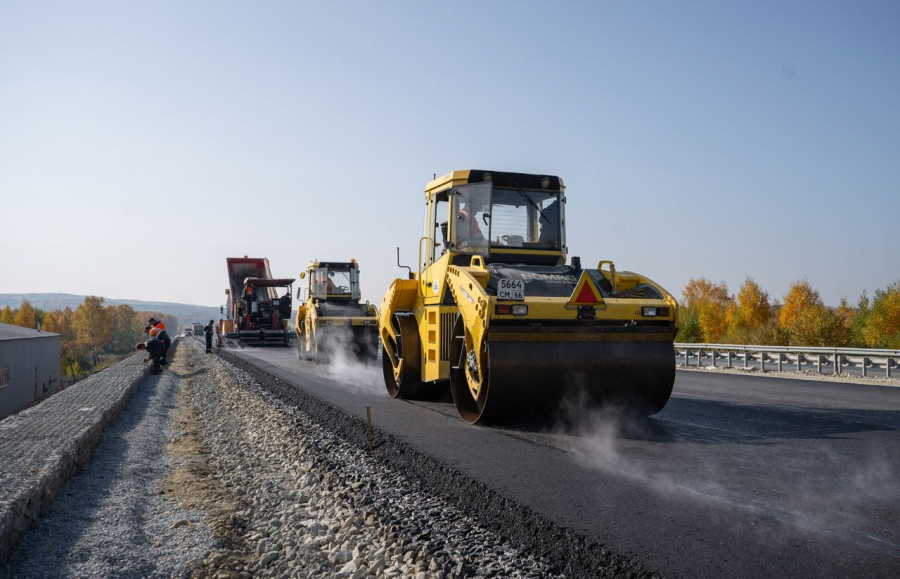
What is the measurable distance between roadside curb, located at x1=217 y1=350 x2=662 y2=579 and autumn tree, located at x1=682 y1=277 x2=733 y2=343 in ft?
258

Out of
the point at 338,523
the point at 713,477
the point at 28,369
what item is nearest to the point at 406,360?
the point at 338,523

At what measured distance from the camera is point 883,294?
52188mm

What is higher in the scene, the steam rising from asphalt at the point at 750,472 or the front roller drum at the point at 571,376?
the front roller drum at the point at 571,376

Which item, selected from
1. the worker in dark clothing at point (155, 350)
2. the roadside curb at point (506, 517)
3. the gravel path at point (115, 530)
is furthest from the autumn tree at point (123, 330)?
the roadside curb at point (506, 517)

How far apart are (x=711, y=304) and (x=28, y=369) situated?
85799 millimetres

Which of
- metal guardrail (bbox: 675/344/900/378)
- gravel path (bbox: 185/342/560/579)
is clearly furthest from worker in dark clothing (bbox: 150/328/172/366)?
metal guardrail (bbox: 675/344/900/378)

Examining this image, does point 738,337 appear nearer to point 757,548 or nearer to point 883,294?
point 883,294

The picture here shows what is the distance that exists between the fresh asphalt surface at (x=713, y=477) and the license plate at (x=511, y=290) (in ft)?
5.03

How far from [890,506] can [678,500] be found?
1354 mm

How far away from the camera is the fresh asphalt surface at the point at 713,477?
157 inches

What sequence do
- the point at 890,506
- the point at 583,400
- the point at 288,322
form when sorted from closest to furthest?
the point at 890,506 < the point at 583,400 < the point at 288,322

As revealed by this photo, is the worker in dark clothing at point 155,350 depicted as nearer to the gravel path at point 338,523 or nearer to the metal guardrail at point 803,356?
the gravel path at point 338,523

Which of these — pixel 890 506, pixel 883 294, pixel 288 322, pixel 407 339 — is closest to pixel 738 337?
pixel 883 294

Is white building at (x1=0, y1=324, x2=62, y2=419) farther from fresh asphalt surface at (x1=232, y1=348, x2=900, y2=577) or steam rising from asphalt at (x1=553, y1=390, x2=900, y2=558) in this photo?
steam rising from asphalt at (x1=553, y1=390, x2=900, y2=558)
